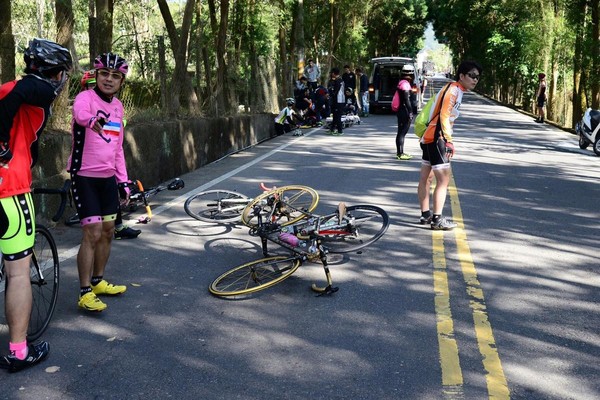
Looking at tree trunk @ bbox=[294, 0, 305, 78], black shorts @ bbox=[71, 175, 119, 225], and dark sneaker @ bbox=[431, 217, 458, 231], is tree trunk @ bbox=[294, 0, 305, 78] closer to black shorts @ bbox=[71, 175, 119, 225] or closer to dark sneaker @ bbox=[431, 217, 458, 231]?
dark sneaker @ bbox=[431, 217, 458, 231]

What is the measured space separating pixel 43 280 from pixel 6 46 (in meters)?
4.54

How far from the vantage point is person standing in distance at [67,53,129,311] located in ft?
15.8

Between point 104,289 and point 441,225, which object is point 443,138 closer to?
point 441,225

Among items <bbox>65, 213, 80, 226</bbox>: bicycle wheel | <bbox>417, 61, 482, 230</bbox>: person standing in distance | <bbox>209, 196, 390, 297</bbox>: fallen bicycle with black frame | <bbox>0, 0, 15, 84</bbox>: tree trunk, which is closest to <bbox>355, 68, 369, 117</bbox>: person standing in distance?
<bbox>417, 61, 482, 230</bbox>: person standing in distance

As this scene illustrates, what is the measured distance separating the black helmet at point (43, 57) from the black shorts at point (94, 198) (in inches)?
48.2

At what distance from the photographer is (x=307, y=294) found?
526 cm

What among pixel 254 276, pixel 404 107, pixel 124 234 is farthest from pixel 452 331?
pixel 404 107

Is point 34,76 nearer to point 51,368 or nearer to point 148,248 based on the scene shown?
point 51,368

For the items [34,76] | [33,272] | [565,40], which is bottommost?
[33,272]

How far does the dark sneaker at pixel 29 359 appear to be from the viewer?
12.5 feet

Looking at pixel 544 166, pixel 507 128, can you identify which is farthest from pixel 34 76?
pixel 507 128

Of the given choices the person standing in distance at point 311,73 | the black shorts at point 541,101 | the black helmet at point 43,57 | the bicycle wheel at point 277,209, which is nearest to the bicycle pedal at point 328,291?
the bicycle wheel at point 277,209

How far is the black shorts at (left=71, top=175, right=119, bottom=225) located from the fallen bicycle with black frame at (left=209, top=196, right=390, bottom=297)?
1.06 m

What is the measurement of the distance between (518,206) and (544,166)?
4395 millimetres
